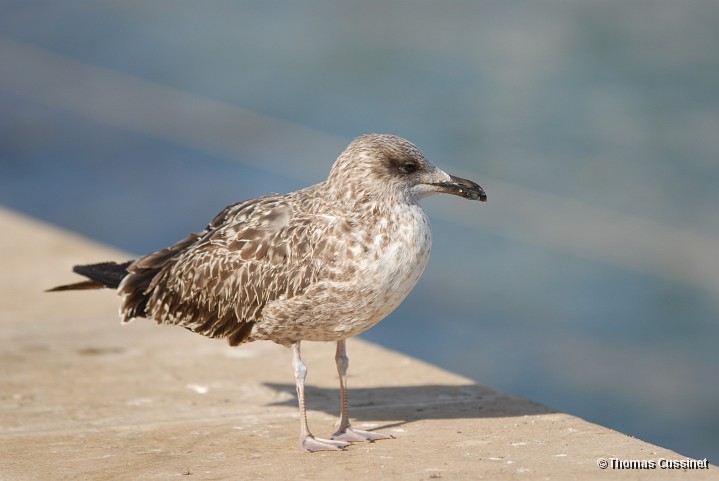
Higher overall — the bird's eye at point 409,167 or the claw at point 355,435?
the bird's eye at point 409,167

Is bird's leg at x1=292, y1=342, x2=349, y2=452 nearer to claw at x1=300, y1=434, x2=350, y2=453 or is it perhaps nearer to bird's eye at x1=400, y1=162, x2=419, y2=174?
claw at x1=300, y1=434, x2=350, y2=453

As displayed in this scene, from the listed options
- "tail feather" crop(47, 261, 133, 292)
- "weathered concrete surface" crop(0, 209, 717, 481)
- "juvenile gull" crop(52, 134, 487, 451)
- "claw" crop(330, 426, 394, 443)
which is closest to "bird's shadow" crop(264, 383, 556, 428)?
"weathered concrete surface" crop(0, 209, 717, 481)

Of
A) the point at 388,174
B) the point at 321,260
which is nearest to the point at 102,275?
the point at 321,260

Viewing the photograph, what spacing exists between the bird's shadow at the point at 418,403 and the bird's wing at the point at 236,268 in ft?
2.41

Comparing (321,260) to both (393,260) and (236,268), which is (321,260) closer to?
(393,260)

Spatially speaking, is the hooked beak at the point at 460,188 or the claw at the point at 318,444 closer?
the claw at the point at 318,444

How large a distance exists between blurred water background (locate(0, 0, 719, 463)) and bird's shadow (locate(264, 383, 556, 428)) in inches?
132

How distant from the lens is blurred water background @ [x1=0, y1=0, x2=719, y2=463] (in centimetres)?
1080

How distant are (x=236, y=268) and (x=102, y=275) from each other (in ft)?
3.09

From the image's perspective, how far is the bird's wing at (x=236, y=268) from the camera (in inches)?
214

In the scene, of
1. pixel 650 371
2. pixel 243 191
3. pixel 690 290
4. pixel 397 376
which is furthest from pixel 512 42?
pixel 397 376

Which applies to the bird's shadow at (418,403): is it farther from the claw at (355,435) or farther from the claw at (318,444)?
the claw at (318,444)

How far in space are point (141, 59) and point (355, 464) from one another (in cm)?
1750
